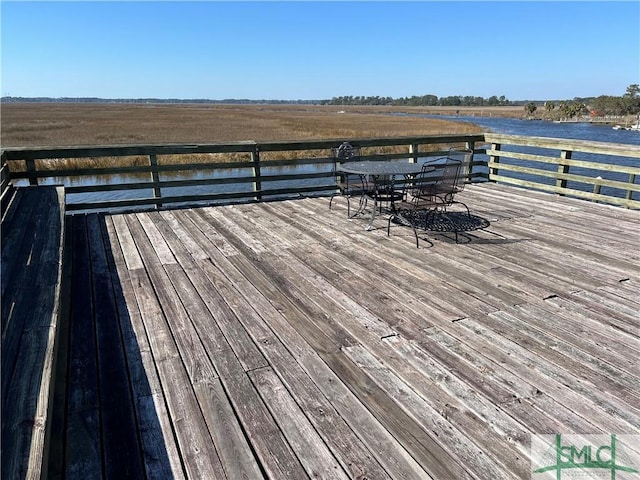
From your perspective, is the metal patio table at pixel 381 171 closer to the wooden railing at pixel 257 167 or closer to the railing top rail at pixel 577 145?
the wooden railing at pixel 257 167

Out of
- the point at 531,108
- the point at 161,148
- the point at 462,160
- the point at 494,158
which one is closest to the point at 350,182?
the point at 462,160

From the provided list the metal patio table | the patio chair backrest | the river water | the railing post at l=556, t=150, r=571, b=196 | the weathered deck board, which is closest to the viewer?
the weathered deck board

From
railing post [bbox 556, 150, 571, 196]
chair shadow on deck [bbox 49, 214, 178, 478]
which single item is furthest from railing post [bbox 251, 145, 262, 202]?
railing post [bbox 556, 150, 571, 196]

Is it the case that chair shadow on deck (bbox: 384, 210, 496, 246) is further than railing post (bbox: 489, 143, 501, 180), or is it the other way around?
railing post (bbox: 489, 143, 501, 180)

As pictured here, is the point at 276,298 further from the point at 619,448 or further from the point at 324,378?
the point at 619,448

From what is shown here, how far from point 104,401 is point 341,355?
1.14 metres

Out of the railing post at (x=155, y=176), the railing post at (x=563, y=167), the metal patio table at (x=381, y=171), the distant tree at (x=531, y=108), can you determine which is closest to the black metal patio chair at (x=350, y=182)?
the metal patio table at (x=381, y=171)

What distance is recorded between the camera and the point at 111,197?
10.7 meters

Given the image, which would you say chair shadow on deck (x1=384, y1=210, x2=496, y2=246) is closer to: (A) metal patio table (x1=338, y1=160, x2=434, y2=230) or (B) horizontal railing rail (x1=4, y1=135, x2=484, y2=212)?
(A) metal patio table (x1=338, y1=160, x2=434, y2=230)

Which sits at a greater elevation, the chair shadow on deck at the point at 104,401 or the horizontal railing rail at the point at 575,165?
the horizontal railing rail at the point at 575,165

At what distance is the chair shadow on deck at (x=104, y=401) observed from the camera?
5.10 ft

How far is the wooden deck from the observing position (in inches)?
64.1

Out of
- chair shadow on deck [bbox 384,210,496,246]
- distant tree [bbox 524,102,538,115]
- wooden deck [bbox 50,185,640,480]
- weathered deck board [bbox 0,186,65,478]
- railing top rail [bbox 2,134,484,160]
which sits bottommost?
wooden deck [bbox 50,185,640,480]

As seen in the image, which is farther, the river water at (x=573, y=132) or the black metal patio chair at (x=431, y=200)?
the river water at (x=573, y=132)
